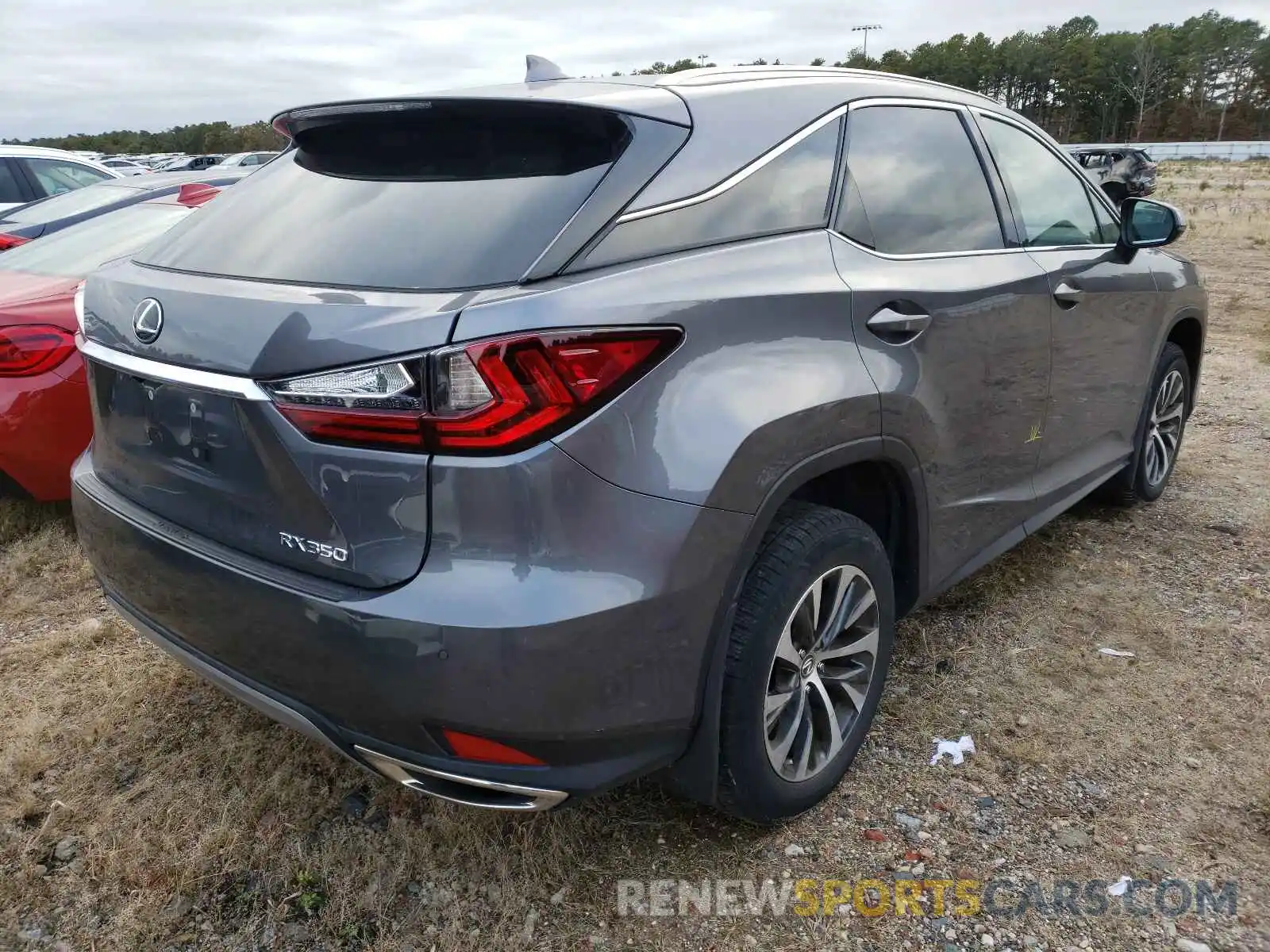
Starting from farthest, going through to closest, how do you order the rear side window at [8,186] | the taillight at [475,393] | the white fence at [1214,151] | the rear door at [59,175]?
the white fence at [1214,151] < the rear door at [59,175] < the rear side window at [8,186] < the taillight at [475,393]

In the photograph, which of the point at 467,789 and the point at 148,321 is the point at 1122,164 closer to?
the point at 148,321

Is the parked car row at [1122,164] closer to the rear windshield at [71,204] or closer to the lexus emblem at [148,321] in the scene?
the rear windshield at [71,204]

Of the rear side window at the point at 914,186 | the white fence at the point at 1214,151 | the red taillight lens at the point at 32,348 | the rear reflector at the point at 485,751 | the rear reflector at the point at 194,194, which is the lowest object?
the white fence at the point at 1214,151

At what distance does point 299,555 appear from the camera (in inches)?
70.2

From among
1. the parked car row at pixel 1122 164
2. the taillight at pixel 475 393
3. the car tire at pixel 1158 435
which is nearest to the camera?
the taillight at pixel 475 393

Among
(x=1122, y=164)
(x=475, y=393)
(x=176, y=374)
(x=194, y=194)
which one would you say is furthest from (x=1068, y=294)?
(x=1122, y=164)

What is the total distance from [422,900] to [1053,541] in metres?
3.00

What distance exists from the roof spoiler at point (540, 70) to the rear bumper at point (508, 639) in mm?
1330

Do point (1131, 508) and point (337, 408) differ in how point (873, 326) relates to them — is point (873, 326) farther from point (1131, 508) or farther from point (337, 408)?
point (1131, 508)

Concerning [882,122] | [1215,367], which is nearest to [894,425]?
[882,122]

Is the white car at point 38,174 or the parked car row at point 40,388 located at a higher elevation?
the white car at point 38,174

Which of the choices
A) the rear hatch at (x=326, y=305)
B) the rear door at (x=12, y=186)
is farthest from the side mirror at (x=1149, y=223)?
the rear door at (x=12, y=186)

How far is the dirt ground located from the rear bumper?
489mm

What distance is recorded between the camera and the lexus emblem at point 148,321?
1.96m
